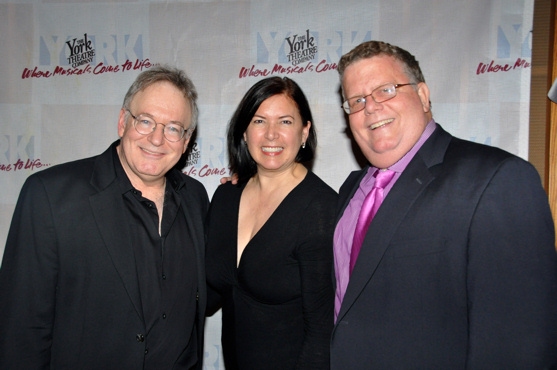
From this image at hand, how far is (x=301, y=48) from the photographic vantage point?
2750mm

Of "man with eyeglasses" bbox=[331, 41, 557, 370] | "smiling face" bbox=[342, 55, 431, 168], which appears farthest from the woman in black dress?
"smiling face" bbox=[342, 55, 431, 168]

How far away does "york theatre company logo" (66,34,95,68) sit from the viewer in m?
2.88

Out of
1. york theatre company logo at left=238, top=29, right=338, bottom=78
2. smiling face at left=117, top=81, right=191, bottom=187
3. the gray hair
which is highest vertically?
york theatre company logo at left=238, top=29, right=338, bottom=78

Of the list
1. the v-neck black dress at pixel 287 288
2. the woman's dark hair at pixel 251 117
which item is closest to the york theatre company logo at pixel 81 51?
the woman's dark hair at pixel 251 117

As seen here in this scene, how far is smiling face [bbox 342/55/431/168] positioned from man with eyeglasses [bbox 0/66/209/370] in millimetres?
799

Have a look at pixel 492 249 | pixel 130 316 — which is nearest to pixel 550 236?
pixel 492 249

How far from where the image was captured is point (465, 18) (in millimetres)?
2611

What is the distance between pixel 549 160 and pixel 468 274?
172 centimetres

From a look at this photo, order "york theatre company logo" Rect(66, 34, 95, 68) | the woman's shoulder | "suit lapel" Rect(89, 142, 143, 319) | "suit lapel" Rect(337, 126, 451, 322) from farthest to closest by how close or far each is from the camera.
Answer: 1. "york theatre company logo" Rect(66, 34, 95, 68)
2. the woman's shoulder
3. "suit lapel" Rect(89, 142, 143, 319)
4. "suit lapel" Rect(337, 126, 451, 322)

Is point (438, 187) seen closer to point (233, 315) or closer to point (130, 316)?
point (233, 315)

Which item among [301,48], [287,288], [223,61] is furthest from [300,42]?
[287,288]

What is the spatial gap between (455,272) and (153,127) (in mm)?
1314

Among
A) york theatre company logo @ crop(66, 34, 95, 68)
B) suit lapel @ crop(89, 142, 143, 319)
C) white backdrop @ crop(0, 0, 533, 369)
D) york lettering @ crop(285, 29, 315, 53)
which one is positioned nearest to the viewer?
suit lapel @ crop(89, 142, 143, 319)

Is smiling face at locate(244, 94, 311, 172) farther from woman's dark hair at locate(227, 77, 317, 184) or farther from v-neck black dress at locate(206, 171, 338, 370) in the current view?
v-neck black dress at locate(206, 171, 338, 370)
